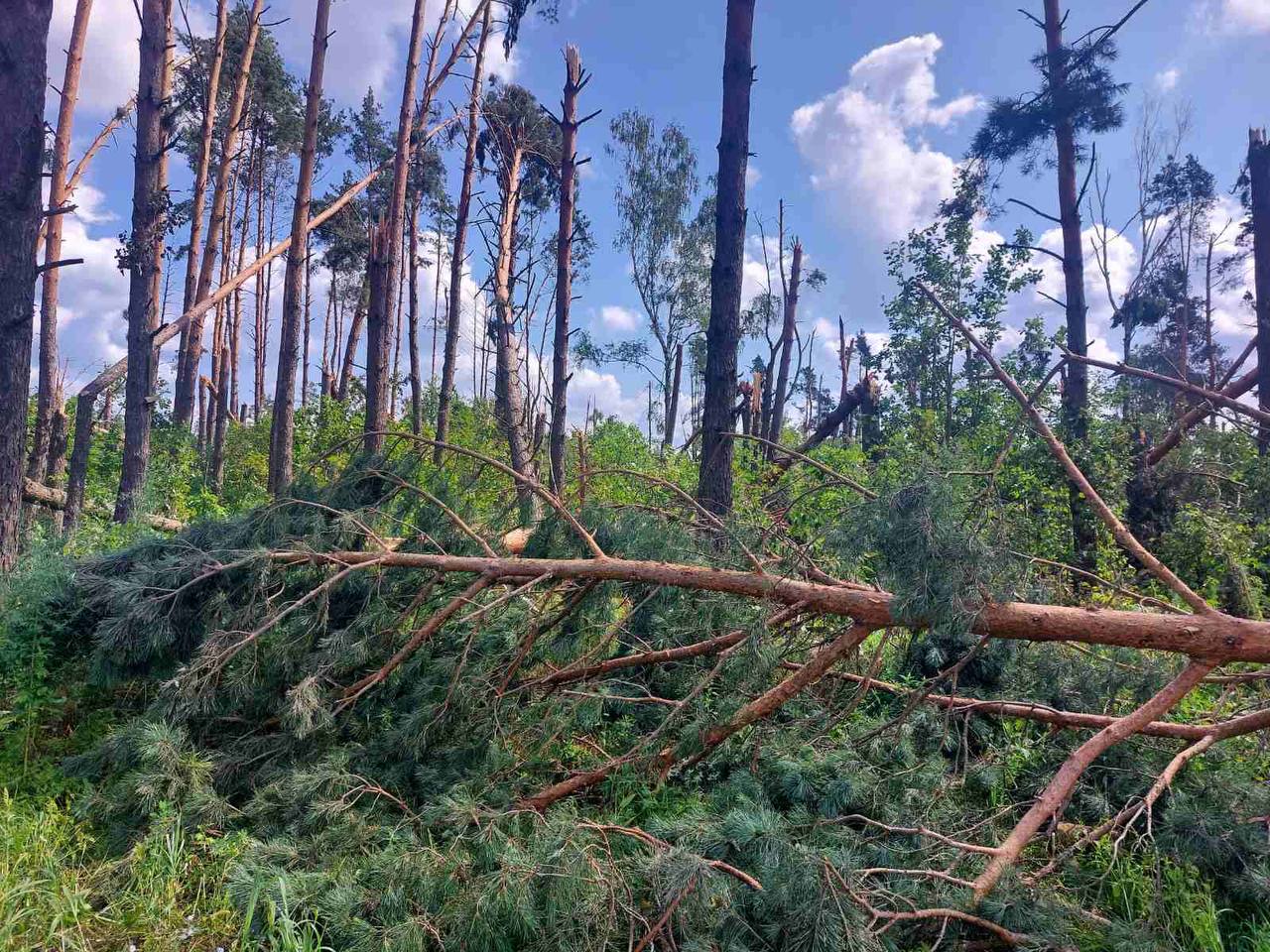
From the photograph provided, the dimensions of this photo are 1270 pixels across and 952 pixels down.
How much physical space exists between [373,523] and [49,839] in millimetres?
1678

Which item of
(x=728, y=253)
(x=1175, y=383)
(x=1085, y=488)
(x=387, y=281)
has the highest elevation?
(x=387, y=281)

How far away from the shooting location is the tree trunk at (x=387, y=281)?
34.3 feet

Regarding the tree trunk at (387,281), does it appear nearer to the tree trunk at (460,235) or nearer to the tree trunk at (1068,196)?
the tree trunk at (460,235)

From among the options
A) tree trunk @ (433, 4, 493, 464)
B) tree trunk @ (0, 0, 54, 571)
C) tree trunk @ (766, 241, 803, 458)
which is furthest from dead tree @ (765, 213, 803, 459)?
tree trunk @ (0, 0, 54, 571)

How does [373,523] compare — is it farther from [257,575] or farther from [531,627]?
[531,627]

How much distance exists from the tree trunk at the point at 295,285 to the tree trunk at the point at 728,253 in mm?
6726

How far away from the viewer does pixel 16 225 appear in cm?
442

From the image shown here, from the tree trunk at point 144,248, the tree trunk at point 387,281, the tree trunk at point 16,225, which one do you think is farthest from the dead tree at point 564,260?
the tree trunk at point 16,225

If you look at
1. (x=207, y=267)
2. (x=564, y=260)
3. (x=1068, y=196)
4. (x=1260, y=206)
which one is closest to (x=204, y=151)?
(x=207, y=267)

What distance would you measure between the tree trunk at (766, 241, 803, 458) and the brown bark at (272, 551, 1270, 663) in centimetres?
1638

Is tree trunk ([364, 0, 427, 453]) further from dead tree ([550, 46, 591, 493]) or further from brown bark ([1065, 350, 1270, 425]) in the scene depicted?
brown bark ([1065, 350, 1270, 425])

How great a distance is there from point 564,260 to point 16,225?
8.31 metres

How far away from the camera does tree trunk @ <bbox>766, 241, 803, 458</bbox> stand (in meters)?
21.8

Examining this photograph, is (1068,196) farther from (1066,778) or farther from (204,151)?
(204,151)
